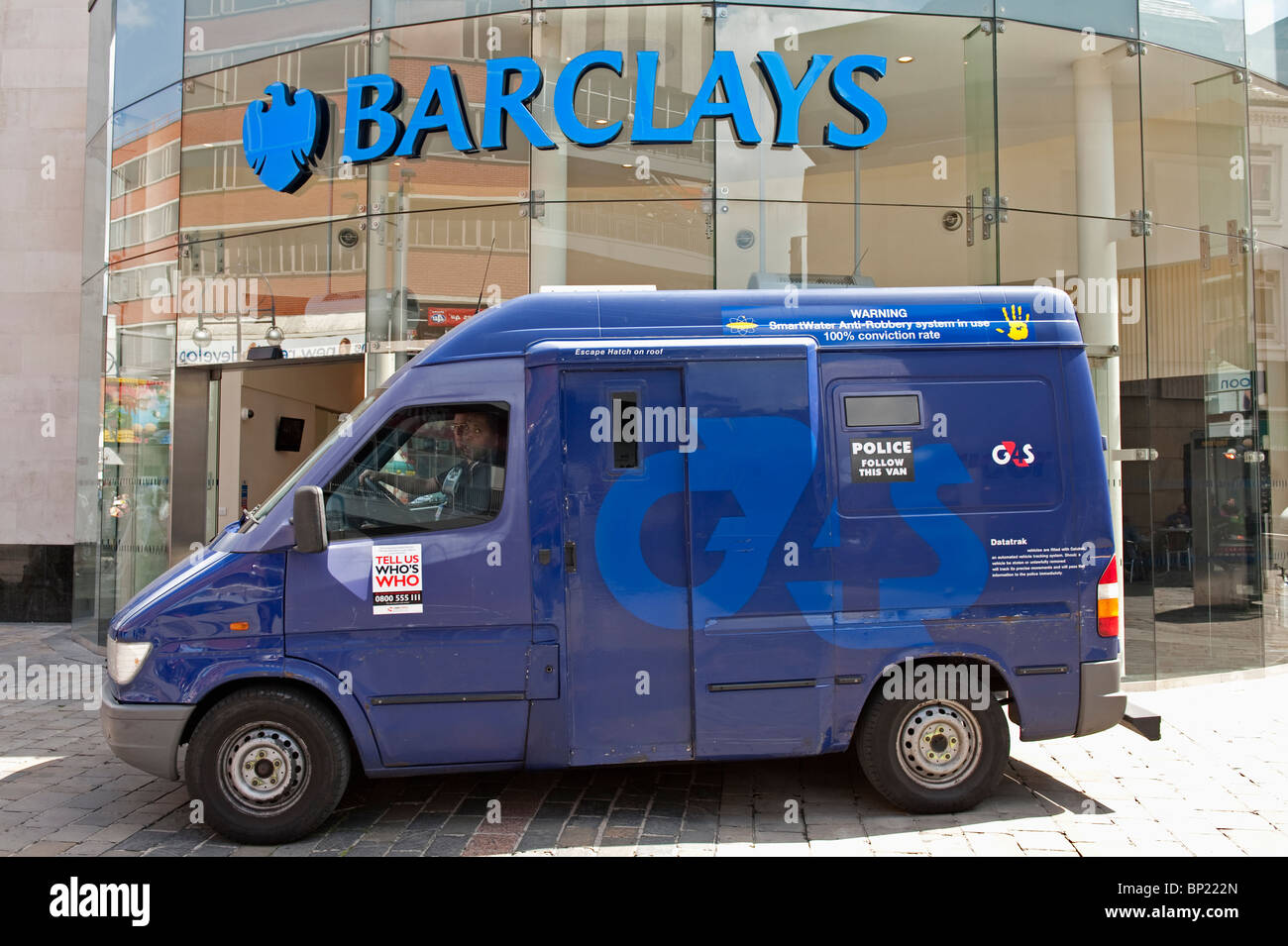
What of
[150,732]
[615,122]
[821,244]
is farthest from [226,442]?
[821,244]

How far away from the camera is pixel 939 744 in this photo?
5.40 m

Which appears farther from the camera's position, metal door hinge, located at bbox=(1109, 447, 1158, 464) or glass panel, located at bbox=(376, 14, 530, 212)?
glass panel, located at bbox=(376, 14, 530, 212)

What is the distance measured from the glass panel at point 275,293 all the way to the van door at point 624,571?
208 inches

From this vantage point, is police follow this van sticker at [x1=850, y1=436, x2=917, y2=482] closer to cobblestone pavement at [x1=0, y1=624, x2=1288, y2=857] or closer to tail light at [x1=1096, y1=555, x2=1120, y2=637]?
tail light at [x1=1096, y1=555, x2=1120, y2=637]

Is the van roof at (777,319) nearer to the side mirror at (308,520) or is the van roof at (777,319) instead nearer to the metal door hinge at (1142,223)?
the side mirror at (308,520)

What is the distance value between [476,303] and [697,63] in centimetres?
312

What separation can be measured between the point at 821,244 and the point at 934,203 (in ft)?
3.89

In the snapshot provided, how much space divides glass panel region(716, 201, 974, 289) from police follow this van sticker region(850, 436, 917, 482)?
4.15 m

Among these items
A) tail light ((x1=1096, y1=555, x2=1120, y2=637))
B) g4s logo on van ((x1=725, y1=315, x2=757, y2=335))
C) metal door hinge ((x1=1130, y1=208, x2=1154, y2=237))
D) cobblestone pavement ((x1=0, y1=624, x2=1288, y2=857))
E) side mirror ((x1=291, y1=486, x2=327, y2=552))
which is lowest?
cobblestone pavement ((x1=0, y1=624, x2=1288, y2=857))

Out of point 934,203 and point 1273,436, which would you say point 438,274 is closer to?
point 934,203

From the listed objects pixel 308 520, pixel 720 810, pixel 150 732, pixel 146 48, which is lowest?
pixel 720 810

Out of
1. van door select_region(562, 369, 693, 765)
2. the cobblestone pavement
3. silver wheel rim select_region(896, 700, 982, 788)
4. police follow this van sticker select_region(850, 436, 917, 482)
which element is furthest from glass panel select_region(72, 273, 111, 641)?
silver wheel rim select_region(896, 700, 982, 788)

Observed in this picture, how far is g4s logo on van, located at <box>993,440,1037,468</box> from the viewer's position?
5.43 m
